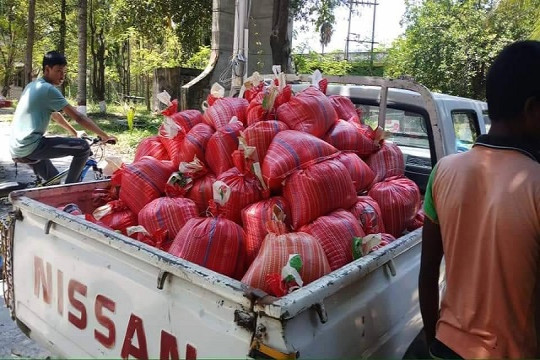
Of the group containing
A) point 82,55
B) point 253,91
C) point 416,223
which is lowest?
point 416,223

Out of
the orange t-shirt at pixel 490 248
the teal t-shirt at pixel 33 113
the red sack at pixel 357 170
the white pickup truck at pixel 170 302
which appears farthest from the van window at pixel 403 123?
the teal t-shirt at pixel 33 113

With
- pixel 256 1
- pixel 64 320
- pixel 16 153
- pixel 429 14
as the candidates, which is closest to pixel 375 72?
pixel 429 14

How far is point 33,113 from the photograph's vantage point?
4.38 m

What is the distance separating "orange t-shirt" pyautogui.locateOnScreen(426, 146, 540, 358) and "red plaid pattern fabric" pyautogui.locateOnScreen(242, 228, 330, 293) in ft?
1.64

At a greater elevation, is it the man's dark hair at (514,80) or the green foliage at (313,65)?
the green foliage at (313,65)

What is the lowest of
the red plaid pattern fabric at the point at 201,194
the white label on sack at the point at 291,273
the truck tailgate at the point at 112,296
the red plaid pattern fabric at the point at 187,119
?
the truck tailgate at the point at 112,296

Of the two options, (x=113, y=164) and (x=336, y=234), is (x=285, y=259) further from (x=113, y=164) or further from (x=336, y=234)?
(x=113, y=164)

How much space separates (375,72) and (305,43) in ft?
21.7

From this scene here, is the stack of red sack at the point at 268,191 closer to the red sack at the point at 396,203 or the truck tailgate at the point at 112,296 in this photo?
the red sack at the point at 396,203

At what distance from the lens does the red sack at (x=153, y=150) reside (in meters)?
2.92

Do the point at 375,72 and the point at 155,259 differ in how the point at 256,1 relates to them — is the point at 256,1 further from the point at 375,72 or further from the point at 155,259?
the point at 375,72

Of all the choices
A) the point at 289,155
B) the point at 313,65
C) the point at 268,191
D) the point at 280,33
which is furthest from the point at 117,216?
the point at 313,65

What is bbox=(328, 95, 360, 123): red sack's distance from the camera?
2.99 meters

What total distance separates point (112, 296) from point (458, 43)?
62.5 ft
